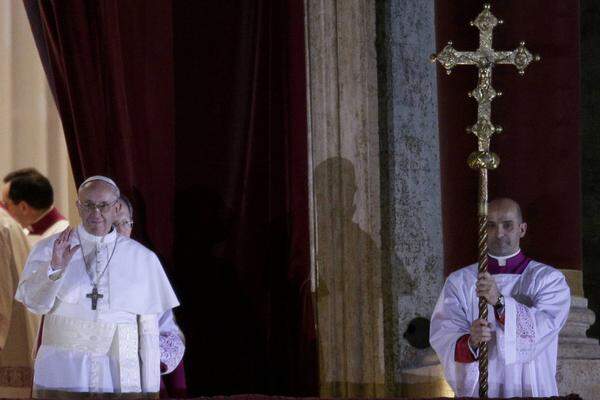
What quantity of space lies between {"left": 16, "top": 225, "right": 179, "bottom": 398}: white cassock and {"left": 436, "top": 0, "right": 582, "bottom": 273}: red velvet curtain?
212 centimetres

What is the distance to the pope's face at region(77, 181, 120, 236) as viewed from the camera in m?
5.03

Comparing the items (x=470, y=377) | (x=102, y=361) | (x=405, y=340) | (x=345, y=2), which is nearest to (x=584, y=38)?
(x=345, y=2)

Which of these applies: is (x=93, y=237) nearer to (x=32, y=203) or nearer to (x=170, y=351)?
(x=170, y=351)

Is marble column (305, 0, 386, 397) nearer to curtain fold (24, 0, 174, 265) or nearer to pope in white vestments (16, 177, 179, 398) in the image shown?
curtain fold (24, 0, 174, 265)

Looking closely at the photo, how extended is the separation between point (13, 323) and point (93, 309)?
1.90 m

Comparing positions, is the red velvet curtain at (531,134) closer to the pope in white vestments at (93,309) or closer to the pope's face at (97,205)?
the pope in white vestments at (93,309)

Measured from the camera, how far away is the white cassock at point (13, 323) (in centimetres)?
658

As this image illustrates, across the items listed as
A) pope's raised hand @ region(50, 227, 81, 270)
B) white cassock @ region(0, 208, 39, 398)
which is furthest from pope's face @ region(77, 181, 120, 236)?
white cassock @ region(0, 208, 39, 398)

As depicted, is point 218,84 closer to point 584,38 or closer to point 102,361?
point 102,361

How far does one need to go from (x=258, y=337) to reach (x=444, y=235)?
1143 mm

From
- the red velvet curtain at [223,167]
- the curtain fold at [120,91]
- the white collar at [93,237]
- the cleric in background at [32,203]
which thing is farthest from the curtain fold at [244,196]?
the white collar at [93,237]

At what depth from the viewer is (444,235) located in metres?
6.78

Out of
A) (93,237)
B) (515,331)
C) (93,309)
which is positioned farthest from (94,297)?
(515,331)

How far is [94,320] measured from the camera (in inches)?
200
